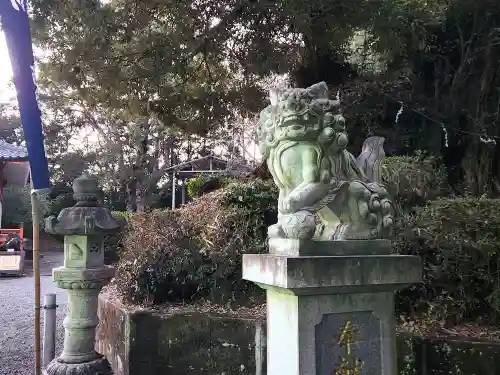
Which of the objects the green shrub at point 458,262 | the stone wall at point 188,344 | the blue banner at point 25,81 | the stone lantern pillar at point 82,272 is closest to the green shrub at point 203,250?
the stone wall at point 188,344

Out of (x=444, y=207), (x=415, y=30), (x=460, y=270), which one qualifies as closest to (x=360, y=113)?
(x=415, y=30)

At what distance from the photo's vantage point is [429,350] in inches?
Answer: 153

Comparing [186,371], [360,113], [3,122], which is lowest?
[186,371]

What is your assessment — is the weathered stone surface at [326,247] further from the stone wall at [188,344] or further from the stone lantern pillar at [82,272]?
the stone lantern pillar at [82,272]

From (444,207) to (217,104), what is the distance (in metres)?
3.81

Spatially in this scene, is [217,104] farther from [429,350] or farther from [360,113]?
[429,350]

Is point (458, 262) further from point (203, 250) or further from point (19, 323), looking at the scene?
point (19, 323)

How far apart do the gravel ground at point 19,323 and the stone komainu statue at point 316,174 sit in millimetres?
4821

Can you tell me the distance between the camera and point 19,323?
876 cm

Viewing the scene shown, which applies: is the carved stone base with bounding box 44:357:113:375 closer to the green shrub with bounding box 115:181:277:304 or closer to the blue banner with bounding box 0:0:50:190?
the green shrub with bounding box 115:181:277:304

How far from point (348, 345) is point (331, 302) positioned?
0.30 metres

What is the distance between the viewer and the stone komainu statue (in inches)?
102

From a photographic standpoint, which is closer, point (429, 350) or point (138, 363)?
point (429, 350)

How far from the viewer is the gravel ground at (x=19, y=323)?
6.22 m
